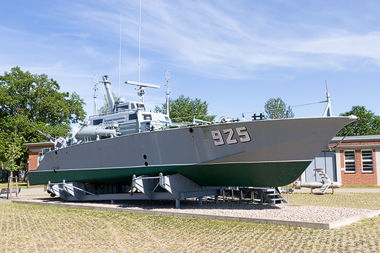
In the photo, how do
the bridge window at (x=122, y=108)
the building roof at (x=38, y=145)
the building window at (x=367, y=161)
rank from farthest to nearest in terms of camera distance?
the building roof at (x=38, y=145), the building window at (x=367, y=161), the bridge window at (x=122, y=108)

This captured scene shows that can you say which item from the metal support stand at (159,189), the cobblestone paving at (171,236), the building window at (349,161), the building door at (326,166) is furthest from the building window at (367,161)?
the cobblestone paving at (171,236)

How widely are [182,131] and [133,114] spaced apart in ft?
10.2

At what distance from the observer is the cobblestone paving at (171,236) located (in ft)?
20.0

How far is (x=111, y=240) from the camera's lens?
22.6 ft

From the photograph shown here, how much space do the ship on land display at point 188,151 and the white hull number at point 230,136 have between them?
0.03m

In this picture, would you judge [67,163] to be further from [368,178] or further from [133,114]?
[368,178]

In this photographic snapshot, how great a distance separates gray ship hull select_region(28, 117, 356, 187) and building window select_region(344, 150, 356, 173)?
14.5 m

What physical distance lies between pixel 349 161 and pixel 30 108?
3131 centimetres

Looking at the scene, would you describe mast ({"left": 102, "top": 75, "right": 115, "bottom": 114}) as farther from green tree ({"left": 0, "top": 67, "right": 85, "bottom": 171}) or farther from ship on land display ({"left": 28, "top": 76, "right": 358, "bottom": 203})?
green tree ({"left": 0, "top": 67, "right": 85, "bottom": 171})

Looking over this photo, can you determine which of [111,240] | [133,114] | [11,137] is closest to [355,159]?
[133,114]

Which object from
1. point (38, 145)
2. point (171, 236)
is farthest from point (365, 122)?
point (171, 236)

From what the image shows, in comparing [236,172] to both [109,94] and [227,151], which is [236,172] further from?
[109,94]

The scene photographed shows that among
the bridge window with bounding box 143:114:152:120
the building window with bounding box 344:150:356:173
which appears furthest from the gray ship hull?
the building window with bounding box 344:150:356:173

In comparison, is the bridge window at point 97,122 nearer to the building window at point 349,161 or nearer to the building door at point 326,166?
the building door at point 326,166
